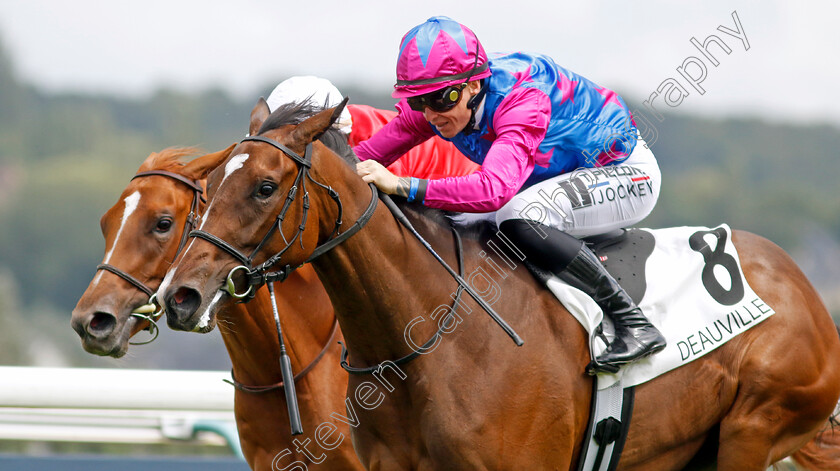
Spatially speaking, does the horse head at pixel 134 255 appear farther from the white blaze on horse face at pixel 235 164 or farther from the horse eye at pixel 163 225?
the white blaze on horse face at pixel 235 164

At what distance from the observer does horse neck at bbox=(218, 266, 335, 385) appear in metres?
3.67

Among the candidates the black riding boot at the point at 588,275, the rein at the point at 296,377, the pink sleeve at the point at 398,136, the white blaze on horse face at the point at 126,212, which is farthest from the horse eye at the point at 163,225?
the black riding boot at the point at 588,275

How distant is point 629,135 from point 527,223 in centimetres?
65

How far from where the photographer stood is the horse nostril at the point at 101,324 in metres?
3.39

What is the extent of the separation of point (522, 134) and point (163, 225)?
56.5 inches

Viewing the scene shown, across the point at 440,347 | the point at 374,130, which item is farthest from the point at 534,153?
the point at 374,130

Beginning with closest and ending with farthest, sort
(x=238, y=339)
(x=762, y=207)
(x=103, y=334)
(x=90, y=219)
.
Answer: (x=103, y=334), (x=238, y=339), (x=762, y=207), (x=90, y=219)

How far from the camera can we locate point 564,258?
3.17 m

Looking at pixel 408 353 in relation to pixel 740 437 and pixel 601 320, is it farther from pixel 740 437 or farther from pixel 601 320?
pixel 740 437

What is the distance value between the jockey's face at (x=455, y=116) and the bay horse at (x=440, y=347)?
0.36 metres

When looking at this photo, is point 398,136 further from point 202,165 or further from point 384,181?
point 202,165

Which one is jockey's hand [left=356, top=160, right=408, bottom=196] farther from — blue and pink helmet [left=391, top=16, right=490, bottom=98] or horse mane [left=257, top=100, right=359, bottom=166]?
blue and pink helmet [left=391, top=16, right=490, bottom=98]

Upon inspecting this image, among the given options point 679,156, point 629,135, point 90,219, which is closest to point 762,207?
point 679,156

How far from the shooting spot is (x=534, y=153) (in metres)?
3.11
